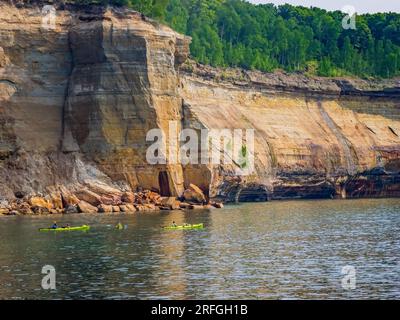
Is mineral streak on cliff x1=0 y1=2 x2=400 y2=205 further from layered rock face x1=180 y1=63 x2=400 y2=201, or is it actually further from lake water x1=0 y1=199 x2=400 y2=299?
lake water x1=0 y1=199 x2=400 y2=299

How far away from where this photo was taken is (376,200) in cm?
11869

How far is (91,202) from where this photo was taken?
9606cm

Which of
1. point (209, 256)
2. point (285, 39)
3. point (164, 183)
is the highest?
point (285, 39)

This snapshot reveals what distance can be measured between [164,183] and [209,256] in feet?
126

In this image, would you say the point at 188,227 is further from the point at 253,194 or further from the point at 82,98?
the point at 253,194

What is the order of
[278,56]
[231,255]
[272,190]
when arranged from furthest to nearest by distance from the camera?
[278,56]
[272,190]
[231,255]

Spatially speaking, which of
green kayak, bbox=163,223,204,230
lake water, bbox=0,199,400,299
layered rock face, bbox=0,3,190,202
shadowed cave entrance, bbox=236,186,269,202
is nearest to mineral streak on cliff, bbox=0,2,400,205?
layered rock face, bbox=0,3,190,202

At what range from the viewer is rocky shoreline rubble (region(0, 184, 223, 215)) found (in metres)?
93.2

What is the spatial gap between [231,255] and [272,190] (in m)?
54.9

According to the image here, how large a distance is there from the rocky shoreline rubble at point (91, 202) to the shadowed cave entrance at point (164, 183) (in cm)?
58

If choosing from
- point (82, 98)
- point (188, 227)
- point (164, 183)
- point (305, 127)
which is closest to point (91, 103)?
point (82, 98)

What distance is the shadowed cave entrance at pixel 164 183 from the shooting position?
98.9m

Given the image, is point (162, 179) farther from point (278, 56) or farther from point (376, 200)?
point (278, 56)
